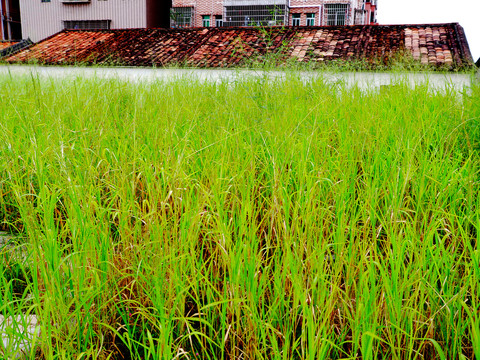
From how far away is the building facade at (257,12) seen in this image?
21.7 m

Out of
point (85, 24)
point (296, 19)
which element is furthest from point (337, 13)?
point (85, 24)

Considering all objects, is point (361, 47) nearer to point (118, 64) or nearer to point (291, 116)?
point (118, 64)

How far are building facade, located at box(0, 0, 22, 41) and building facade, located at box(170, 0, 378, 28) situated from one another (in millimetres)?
10935

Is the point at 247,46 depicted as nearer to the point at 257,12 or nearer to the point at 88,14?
the point at 257,12

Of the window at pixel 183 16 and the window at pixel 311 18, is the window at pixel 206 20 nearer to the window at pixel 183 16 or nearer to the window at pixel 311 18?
the window at pixel 183 16

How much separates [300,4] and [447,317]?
23496mm

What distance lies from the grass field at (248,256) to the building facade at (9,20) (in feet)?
89.6

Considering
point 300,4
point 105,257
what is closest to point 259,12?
point 300,4

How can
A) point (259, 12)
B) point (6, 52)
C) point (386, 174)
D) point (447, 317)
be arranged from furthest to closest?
1. point (259, 12)
2. point (6, 52)
3. point (386, 174)
4. point (447, 317)

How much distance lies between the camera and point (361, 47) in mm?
10875

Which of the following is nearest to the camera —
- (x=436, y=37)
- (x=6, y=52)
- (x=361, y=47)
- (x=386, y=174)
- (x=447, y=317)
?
(x=447, y=317)

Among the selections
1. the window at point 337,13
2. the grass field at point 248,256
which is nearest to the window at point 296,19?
the window at point 337,13

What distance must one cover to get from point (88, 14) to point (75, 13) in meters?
0.75

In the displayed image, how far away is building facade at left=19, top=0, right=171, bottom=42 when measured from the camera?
21.1 m
